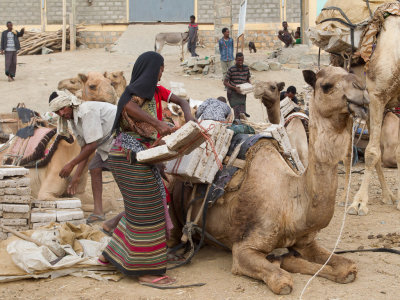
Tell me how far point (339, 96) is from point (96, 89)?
4.16 meters

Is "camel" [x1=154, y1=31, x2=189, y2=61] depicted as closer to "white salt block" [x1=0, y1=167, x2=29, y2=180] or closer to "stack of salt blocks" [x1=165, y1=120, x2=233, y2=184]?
"white salt block" [x1=0, y1=167, x2=29, y2=180]

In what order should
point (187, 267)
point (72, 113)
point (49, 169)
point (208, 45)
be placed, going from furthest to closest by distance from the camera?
1. point (208, 45)
2. point (49, 169)
3. point (72, 113)
4. point (187, 267)

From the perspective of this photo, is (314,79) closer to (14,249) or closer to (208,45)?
(14,249)

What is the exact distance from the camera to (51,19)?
3222cm

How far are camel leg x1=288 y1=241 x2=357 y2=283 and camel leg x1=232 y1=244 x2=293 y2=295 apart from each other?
29 cm

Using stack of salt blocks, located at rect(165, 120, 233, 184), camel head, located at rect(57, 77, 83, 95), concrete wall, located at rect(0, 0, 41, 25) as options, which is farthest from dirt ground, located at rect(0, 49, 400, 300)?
concrete wall, located at rect(0, 0, 41, 25)

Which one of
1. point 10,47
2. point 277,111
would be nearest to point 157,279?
point 277,111

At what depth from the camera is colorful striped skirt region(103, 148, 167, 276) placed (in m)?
A: 4.97

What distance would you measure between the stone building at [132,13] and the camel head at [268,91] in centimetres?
2418

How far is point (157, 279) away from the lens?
4992mm

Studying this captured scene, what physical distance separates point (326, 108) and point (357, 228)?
2.79 m

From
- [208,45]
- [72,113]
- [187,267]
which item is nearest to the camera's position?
[187,267]

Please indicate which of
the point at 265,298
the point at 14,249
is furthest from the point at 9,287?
the point at 265,298

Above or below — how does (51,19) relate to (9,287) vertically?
above
